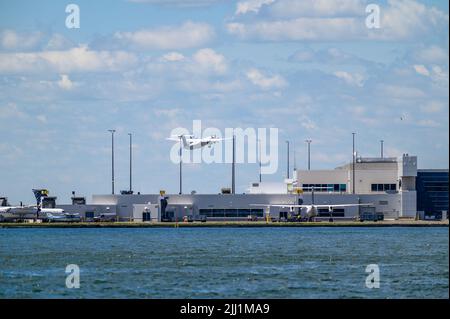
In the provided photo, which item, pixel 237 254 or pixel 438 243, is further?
pixel 438 243

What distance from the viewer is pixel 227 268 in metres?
102

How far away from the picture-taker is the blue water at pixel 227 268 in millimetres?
81750

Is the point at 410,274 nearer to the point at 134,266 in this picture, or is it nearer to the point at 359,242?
the point at 134,266

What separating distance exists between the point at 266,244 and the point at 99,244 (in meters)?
19.9

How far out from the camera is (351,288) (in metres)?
83.6

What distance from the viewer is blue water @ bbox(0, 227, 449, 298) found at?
268 ft
